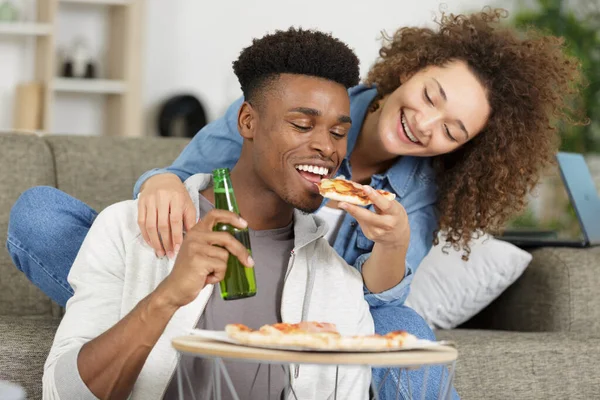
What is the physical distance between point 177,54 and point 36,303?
3.20 m

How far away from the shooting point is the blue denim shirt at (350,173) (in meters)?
2.24

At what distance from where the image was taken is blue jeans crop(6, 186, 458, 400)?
2.06m

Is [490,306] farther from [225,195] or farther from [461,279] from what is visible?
[225,195]

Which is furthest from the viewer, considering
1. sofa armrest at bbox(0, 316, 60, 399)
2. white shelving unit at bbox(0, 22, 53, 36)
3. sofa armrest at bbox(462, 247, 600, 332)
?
white shelving unit at bbox(0, 22, 53, 36)

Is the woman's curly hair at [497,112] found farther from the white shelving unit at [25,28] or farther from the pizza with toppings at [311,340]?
the white shelving unit at [25,28]

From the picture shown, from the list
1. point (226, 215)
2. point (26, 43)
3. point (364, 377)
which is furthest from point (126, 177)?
point (26, 43)

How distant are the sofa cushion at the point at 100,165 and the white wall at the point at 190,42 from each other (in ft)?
8.38

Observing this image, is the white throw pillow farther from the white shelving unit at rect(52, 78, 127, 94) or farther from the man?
the white shelving unit at rect(52, 78, 127, 94)

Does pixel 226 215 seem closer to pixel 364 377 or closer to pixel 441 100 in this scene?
pixel 364 377

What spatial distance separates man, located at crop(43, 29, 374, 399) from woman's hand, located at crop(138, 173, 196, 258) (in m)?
0.02

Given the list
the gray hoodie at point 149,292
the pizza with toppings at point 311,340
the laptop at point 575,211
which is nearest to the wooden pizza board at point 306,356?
the pizza with toppings at point 311,340

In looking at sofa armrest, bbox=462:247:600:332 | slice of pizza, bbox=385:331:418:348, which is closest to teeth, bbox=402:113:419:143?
sofa armrest, bbox=462:247:600:332

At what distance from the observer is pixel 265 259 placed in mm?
1811

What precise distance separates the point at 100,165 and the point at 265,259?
44.2 inches
